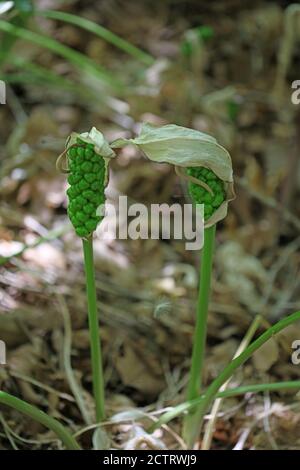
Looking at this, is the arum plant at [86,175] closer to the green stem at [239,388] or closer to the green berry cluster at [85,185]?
the green berry cluster at [85,185]

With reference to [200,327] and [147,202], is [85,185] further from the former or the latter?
[147,202]

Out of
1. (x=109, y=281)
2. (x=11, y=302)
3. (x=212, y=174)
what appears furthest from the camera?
(x=109, y=281)

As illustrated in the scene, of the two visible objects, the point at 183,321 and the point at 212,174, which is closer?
the point at 212,174

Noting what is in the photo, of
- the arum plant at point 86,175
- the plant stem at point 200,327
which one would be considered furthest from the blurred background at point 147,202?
the arum plant at point 86,175

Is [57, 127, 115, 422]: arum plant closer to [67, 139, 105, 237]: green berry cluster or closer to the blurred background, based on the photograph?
[67, 139, 105, 237]: green berry cluster

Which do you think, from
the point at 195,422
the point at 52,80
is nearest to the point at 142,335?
the point at 195,422

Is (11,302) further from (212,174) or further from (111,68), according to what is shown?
(111,68)
